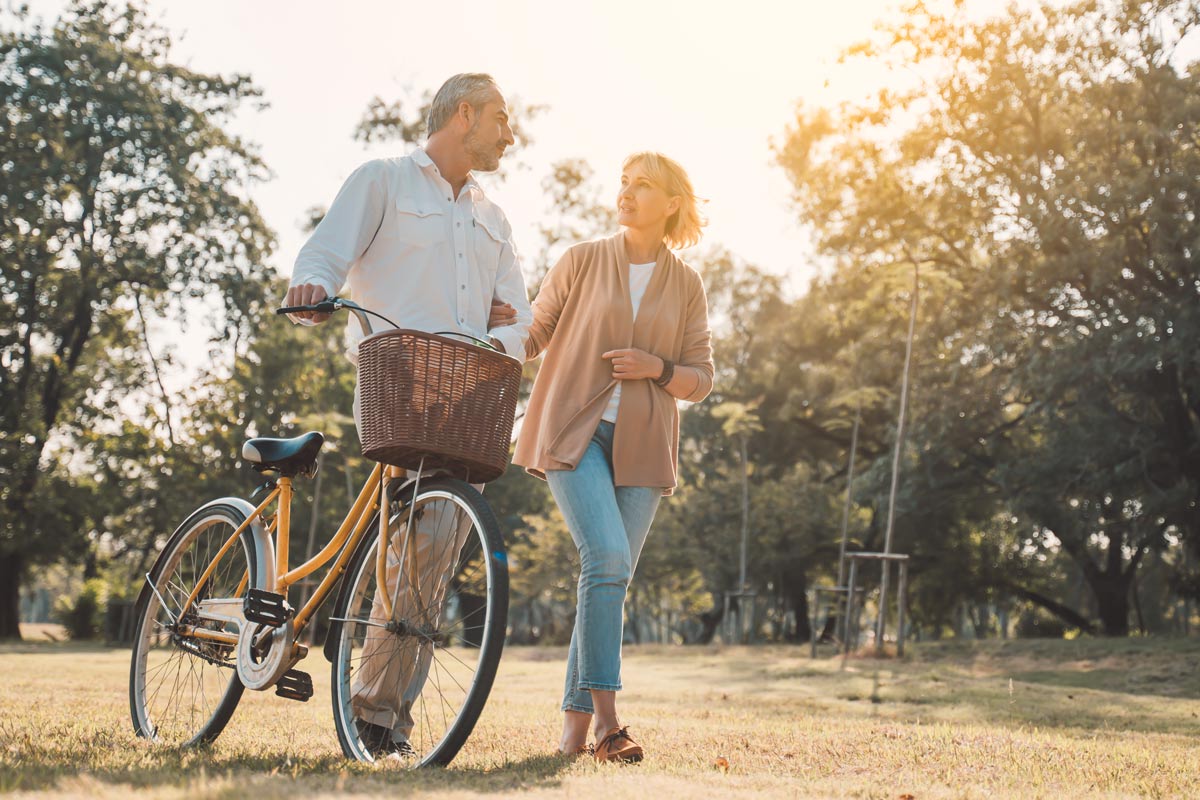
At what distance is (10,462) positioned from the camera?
2602cm

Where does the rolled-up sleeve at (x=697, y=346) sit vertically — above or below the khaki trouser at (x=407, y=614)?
above

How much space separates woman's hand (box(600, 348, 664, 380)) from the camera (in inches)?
175

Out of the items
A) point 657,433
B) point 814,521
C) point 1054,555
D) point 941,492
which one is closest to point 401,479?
point 657,433

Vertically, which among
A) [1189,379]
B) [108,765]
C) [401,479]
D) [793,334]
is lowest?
[108,765]

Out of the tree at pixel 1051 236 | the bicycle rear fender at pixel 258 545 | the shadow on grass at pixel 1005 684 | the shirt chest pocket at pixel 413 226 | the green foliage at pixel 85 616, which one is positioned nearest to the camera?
the bicycle rear fender at pixel 258 545

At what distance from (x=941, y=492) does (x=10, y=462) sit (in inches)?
797

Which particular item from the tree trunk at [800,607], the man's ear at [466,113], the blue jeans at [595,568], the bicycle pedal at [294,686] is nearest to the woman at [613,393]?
the blue jeans at [595,568]

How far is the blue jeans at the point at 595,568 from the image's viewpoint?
13.8 ft

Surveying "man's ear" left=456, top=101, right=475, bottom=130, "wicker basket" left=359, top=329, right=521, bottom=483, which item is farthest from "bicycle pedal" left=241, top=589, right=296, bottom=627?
"man's ear" left=456, top=101, right=475, bottom=130

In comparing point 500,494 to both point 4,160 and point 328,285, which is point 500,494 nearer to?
point 4,160

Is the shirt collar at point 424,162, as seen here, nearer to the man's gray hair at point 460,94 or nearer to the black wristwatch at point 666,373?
the man's gray hair at point 460,94

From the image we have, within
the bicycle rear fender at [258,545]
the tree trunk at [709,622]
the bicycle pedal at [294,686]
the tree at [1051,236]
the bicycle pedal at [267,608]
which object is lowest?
the tree trunk at [709,622]

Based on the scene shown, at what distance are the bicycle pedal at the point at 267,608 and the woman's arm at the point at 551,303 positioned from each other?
139 centimetres

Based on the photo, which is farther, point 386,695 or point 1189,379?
point 1189,379
